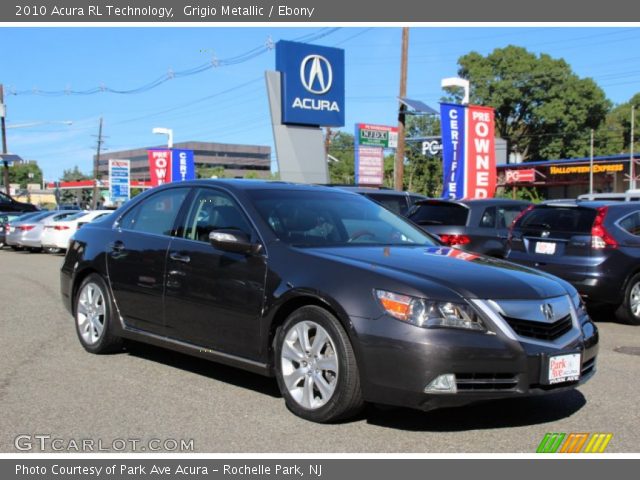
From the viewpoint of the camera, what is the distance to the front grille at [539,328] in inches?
174

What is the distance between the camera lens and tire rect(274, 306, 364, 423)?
14.8 ft

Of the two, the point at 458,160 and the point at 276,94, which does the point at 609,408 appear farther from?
the point at 276,94

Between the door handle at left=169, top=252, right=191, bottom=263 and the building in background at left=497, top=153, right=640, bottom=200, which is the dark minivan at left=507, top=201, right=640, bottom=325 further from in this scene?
the building in background at left=497, top=153, right=640, bottom=200

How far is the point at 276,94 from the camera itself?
68.2 ft

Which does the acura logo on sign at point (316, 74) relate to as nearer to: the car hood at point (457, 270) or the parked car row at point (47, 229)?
the parked car row at point (47, 229)

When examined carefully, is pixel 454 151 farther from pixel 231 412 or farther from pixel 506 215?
pixel 231 412

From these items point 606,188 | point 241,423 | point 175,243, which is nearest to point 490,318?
point 241,423

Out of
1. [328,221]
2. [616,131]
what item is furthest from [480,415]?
[616,131]

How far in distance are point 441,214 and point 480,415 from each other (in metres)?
6.74

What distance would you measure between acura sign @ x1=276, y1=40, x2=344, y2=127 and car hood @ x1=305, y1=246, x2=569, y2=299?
52.8 feet

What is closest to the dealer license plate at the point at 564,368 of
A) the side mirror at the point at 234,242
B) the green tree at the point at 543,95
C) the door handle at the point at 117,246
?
the side mirror at the point at 234,242

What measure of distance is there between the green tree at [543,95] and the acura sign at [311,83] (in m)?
41.7

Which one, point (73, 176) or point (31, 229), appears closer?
point (31, 229)

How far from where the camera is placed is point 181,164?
31281 millimetres
